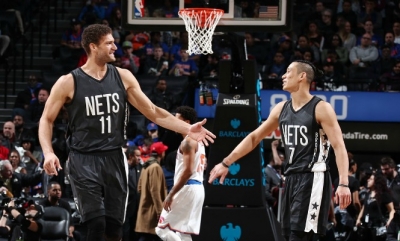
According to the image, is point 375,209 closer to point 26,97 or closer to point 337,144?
point 337,144

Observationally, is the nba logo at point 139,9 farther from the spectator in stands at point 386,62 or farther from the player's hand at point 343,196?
the spectator in stands at point 386,62

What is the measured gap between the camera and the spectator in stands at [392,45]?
59.3ft

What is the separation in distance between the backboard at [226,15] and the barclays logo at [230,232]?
2.56 meters

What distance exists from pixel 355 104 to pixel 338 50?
6.39 feet

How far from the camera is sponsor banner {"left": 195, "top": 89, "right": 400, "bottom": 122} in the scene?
1677 centimetres

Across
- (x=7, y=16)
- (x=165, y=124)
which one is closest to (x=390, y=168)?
(x=165, y=124)

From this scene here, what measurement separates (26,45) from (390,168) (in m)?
9.49

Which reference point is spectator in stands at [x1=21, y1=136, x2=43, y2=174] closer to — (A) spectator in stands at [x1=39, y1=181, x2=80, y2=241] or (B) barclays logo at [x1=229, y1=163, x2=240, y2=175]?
(A) spectator in stands at [x1=39, y1=181, x2=80, y2=241]

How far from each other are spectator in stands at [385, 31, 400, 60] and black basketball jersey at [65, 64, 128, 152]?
38.3 feet

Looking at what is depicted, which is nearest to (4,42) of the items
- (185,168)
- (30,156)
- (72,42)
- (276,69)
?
(72,42)

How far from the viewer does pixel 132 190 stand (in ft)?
44.1

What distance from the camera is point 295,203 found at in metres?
7.98

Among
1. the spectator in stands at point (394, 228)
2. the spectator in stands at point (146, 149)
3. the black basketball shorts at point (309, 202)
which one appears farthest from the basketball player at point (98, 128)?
the spectator in stands at point (146, 149)

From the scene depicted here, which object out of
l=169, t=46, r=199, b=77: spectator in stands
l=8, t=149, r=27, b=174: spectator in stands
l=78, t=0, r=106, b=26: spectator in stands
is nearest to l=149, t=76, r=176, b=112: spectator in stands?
l=169, t=46, r=199, b=77: spectator in stands
